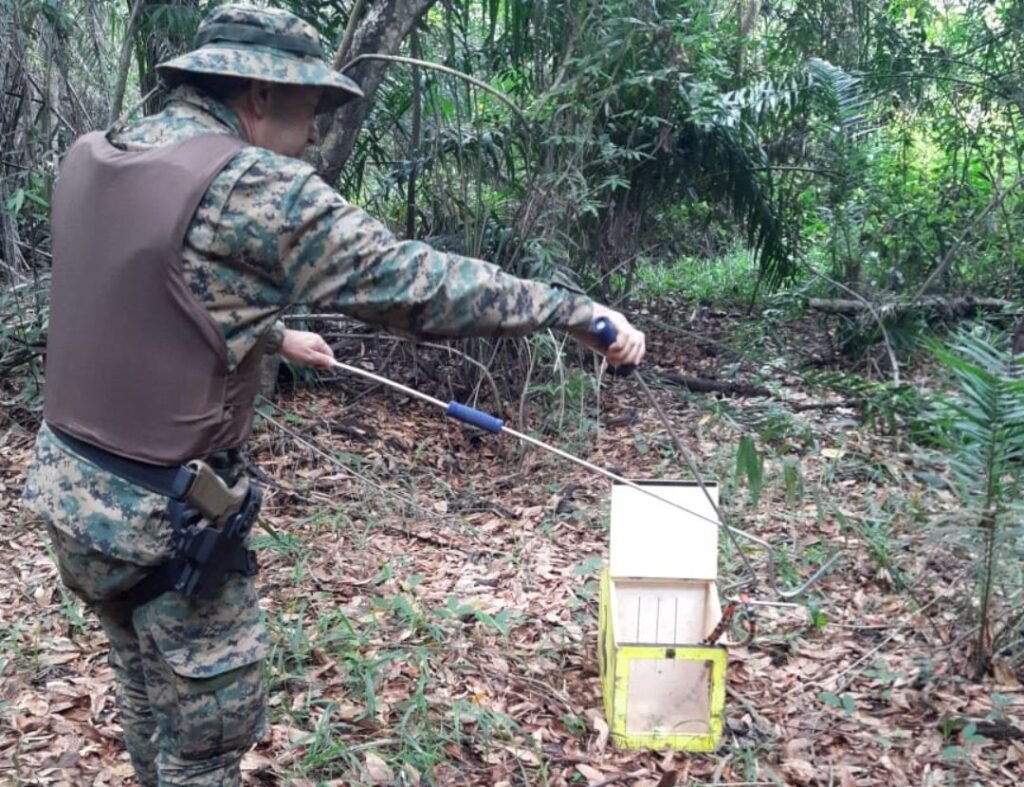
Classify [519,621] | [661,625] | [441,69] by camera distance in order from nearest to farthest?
[661,625] < [519,621] < [441,69]

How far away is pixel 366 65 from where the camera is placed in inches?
191

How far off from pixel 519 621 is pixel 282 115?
A: 2185 millimetres

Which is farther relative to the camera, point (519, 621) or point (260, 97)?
point (519, 621)

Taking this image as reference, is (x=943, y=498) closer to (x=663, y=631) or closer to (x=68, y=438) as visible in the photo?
(x=663, y=631)

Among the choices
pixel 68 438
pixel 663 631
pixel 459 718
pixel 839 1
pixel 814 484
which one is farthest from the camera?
pixel 839 1

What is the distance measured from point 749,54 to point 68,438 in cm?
605

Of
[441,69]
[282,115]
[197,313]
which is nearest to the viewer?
[197,313]

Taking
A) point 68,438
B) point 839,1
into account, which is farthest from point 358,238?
point 839,1

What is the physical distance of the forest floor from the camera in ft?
9.53

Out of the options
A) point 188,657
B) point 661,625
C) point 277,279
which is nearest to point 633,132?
point 661,625

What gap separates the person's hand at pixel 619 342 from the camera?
2082 millimetres

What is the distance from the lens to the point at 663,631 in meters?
3.34

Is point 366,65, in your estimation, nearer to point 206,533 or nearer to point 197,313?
point 197,313

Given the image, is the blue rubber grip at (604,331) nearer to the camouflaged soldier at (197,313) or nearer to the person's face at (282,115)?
the camouflaged soldier at (197,313)
